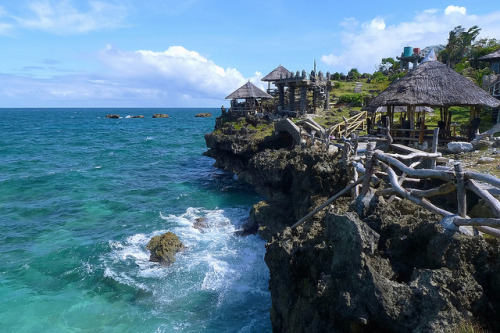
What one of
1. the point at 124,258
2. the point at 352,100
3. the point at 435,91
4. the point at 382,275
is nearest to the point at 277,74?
the point at 352,100

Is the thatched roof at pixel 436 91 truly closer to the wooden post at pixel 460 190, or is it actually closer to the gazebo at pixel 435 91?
the gazebo at pixel 435 91

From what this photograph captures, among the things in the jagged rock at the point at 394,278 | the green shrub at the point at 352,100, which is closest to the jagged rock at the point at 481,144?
the jagged rock at the point at 394,278

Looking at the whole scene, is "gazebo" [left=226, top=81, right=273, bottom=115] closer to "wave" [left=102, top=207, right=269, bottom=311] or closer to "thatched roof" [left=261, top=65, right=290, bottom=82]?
"thatched roof" [left=261, top=65, right=290, bottom=82]

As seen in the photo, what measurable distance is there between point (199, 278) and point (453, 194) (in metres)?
10.4

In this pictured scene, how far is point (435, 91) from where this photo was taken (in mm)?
15375

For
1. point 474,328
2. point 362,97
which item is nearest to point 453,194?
point 474,328

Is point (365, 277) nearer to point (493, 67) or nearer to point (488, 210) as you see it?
point (488, 210)

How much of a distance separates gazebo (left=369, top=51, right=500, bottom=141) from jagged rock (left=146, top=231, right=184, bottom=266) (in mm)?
12292

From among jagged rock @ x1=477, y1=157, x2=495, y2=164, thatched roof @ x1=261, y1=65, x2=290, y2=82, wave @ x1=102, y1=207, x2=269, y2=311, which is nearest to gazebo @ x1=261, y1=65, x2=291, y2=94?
thatched roof @ x1=261, y1=65, x2=290, y2=82

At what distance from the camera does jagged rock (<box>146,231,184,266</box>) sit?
1583 cm

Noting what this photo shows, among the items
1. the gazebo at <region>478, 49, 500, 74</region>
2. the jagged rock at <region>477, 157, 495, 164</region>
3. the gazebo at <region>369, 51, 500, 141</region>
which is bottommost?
the jagged rock at <region>477, 157, 495, 164</region>

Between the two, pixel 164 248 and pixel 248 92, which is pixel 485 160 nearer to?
pixel 164 248

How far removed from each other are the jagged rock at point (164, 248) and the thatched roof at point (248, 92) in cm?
2467

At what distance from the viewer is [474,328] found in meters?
4.67
